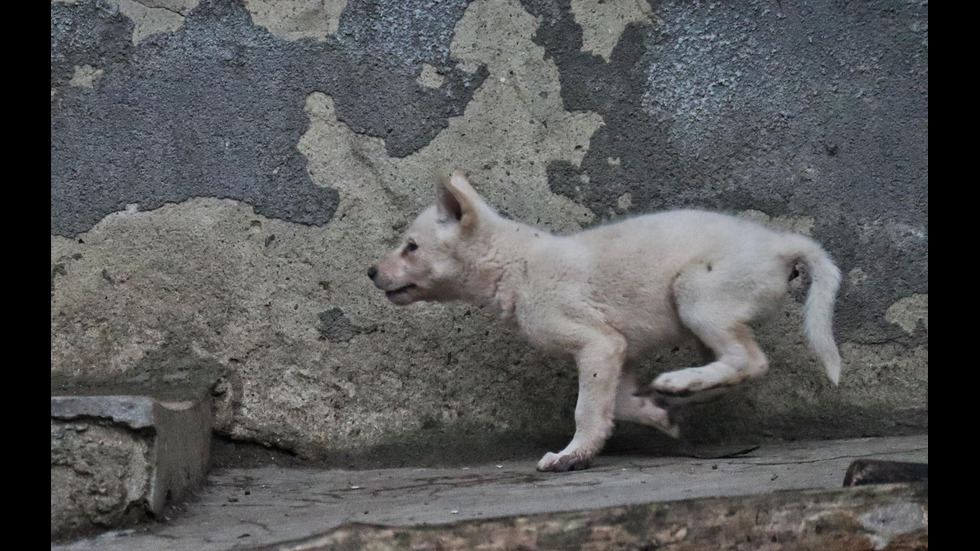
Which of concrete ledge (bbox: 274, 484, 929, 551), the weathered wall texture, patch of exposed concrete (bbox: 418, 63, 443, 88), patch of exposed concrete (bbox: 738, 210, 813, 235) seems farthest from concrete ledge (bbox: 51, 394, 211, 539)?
patch of exposed concrete (bbox: 738, 210, 813, 235)

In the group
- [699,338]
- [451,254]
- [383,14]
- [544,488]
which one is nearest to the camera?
[544,488]

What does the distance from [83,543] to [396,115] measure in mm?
2265

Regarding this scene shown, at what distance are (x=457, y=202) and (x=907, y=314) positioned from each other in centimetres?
201

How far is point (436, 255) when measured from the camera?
4.33 metres

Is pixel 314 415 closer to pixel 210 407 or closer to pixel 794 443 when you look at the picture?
pixel 210 407

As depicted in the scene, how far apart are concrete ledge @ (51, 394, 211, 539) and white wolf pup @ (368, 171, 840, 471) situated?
127cm

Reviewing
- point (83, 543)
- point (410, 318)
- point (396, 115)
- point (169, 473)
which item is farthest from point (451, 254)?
point (83, 543)

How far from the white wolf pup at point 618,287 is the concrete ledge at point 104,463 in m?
1.27

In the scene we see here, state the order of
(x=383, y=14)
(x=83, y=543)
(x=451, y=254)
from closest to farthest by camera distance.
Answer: (x=83, y=543), (x=451, y=254), (x=383, y=14)

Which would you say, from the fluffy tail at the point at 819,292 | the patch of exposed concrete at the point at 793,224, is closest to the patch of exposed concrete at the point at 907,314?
the patch of exposed concrete at the point at 793,224

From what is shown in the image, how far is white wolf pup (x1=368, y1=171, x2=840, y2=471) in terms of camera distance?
390 cm

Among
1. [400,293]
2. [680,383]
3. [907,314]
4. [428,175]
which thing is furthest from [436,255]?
Result: [907,314]

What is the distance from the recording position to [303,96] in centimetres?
458

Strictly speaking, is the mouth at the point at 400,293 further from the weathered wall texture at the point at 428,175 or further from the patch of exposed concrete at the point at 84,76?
the patch of exposed concrete at the point at 84,76
